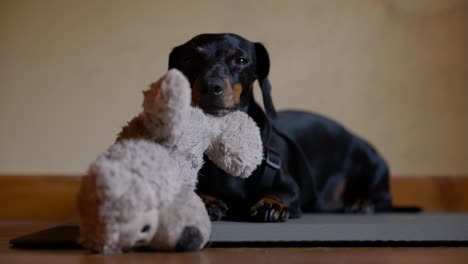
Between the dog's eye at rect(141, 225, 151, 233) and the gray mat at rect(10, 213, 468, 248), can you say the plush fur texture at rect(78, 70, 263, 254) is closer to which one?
the dog's eye at rect(141, 225, 151, 233)

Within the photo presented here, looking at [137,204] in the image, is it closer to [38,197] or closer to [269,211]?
[269,211]

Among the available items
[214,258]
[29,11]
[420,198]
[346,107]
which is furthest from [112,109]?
[214,258]

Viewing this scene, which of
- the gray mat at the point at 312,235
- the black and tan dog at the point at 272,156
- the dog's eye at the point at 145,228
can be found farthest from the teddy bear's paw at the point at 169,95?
the black and tan dog at the point at 272,156

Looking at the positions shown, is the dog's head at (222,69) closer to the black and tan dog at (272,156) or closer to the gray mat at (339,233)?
the black and tan dog at (272,156)

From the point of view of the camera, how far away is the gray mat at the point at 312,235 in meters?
1.46

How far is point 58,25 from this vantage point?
113 inches

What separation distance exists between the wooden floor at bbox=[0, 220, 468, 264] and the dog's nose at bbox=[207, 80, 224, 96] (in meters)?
0.56

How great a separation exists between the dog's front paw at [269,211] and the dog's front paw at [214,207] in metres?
0.09

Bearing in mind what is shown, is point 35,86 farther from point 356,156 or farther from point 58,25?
point 356,156

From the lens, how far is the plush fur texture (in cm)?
113

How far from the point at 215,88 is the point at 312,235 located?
0.52 metres

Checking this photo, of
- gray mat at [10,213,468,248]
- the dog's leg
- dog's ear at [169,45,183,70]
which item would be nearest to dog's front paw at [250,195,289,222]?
the dog's leg

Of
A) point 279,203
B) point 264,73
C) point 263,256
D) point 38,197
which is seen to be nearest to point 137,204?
point 263,256

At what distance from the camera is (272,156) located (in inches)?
79.8
